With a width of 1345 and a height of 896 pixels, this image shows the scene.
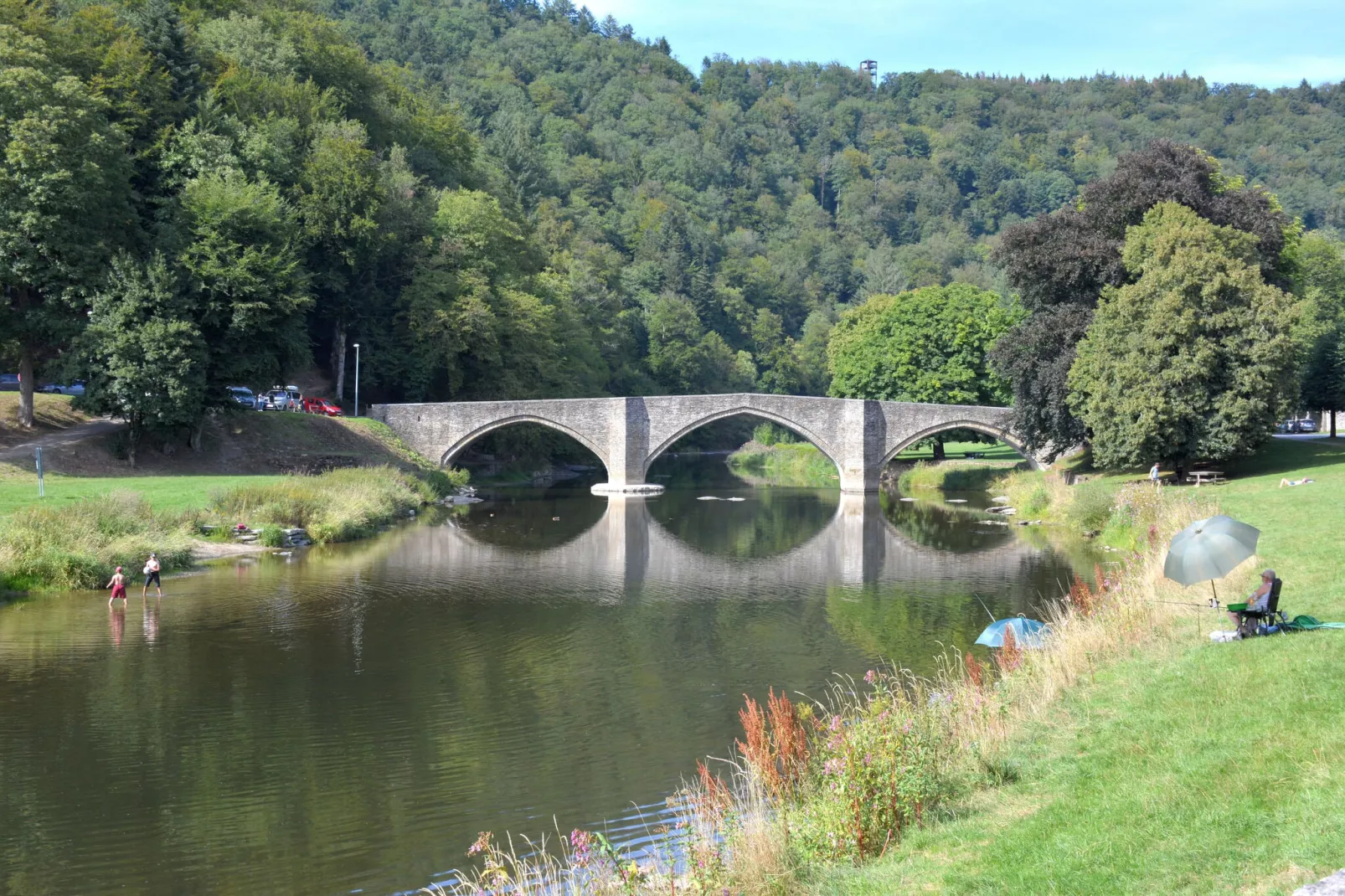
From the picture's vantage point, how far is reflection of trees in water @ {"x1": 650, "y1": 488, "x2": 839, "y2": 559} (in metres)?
32.5

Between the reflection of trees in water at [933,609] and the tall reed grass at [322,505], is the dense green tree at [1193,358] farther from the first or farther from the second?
the tall reed grass at [322,505]

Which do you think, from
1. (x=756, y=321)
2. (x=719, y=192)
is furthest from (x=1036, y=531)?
(x=719, y=192)

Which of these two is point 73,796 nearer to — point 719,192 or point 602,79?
point 719,192

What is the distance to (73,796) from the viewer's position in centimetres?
1123

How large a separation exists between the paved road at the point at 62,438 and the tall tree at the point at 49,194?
1.19 metres

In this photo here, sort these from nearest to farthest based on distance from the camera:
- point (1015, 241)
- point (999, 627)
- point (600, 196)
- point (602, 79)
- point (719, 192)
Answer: point (999, 627), point (1015, 241), point (600, 196), point (719, 192), point (602, 79)

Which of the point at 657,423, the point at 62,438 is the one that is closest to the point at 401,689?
the point at 62,438

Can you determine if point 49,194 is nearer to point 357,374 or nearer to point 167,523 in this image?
point 167,523

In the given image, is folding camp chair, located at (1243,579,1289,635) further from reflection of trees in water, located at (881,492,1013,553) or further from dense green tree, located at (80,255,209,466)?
dense green tree, located at (80,255,209,466)

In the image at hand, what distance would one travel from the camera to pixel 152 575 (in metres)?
22.1

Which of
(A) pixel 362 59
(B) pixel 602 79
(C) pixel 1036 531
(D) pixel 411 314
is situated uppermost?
(B) pixel 602 79

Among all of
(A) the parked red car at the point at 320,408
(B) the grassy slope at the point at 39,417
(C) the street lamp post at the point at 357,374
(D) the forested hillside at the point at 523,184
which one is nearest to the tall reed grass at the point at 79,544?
(D) the forested hillside at the point at 523,184

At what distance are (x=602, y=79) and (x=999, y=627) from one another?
129088 millimetres

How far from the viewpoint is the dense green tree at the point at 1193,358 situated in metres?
31.0
